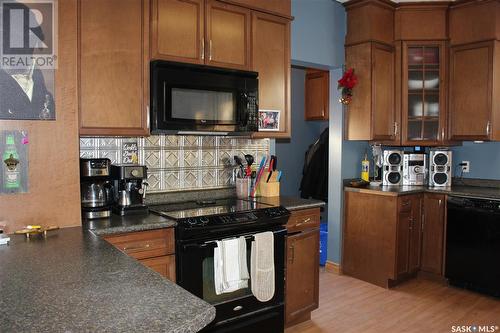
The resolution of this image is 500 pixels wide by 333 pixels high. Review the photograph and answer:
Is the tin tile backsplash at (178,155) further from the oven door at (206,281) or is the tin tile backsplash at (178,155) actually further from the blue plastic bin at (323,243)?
the blue plastic bin at (323,243)

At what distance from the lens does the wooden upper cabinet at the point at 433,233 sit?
3.88m

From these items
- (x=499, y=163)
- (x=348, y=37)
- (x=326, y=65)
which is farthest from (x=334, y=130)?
(x=499, y=163)

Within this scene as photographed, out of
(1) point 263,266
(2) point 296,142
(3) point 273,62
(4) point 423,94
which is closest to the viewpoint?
(1) point 263,266

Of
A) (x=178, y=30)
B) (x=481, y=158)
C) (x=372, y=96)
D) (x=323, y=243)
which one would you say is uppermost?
(x=178, y=30)

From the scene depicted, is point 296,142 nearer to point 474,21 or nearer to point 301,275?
point 474,21

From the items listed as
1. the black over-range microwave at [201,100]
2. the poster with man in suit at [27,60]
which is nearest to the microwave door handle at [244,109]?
the black over-range microwave at [201,100]

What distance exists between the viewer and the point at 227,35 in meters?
2.82

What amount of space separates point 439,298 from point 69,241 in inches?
123

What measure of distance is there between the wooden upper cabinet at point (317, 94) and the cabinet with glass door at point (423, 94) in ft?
3.54

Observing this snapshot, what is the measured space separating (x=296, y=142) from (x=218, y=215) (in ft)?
10.7

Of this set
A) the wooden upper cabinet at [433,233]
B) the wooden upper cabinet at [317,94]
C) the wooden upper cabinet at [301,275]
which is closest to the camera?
the wooden upper cabinet at [301,275]

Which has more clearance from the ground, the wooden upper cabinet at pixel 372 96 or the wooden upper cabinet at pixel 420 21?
the wooden upper cabinet at pixel 420 21

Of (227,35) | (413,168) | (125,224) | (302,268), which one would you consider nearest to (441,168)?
(413,168)

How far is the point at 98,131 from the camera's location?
2350 mm
